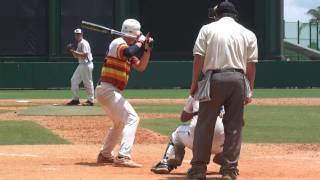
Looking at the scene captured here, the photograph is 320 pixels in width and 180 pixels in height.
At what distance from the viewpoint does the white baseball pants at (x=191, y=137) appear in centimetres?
877

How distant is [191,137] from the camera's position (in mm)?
8922

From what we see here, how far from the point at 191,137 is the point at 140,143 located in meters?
4.14

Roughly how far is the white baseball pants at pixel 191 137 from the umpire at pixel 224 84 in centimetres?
39

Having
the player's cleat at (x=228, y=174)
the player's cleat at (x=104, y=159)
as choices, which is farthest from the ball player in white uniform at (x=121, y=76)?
the player's cleat at (x=228, y=174)

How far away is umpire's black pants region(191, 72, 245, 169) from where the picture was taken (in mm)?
8219

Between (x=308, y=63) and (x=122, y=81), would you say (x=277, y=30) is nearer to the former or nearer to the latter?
(x=308, y=63)

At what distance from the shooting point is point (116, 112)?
396 inches

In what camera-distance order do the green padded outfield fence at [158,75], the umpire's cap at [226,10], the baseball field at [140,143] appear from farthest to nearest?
the green padded outfield fence at [158,75] < the baseball field at [140,143] < the umpire's cap at [226,10]

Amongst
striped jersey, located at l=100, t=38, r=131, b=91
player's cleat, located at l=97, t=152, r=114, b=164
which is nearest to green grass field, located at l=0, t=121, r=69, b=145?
player's cleat, located at l=97, t=152, r=114, b=164

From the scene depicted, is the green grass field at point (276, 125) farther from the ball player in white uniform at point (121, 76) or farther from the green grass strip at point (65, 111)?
the ball player in white uniform at point (121, 76)

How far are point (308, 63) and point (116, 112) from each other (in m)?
27.2

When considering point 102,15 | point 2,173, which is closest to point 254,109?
point 2,173

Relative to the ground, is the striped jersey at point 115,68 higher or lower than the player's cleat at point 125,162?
higher

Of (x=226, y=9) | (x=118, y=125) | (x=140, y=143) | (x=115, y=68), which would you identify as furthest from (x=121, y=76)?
(x=140, y=143)
